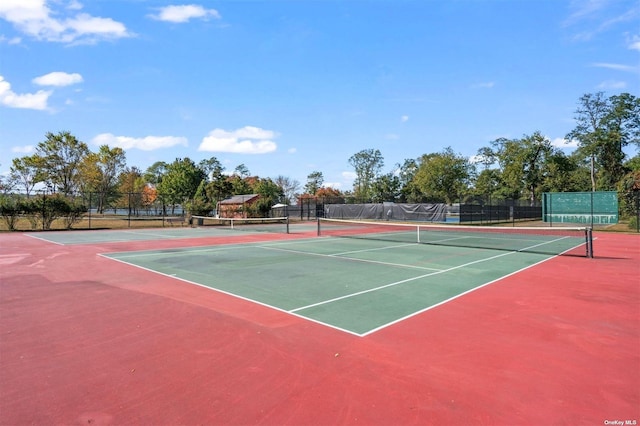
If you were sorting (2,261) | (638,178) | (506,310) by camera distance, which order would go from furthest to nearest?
(638,178) < (2,261) < (506,310)

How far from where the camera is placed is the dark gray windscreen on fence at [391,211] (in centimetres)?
3672

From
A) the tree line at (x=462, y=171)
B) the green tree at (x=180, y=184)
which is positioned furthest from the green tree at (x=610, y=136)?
the green tree at (x=180, y=184)

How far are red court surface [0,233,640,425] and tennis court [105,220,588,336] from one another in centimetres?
53

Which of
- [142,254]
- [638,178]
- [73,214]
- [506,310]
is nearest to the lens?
[506,310]

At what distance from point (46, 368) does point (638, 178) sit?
43.5 metres

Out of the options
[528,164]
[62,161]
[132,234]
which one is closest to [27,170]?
[62,161]

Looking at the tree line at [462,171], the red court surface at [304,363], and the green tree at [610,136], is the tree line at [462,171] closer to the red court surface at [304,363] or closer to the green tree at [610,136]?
the green tree at [610,136]

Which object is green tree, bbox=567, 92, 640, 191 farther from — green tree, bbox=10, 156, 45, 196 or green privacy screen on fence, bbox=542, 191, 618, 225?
green tree, bbox=10, 156, 45, 196

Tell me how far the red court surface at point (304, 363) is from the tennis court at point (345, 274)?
0.53 m

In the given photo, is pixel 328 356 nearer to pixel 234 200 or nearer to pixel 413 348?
pixel 413 348

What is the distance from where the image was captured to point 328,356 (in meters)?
4.52

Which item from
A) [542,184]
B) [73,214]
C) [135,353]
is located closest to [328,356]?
[135,353]

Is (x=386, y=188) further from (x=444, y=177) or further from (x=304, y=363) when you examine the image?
(x=304, y=363)

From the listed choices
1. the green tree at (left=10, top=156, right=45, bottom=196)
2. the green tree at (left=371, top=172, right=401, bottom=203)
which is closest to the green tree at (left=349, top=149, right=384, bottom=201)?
the green tree at (left=371, top=172, right=401, bottom=203)
